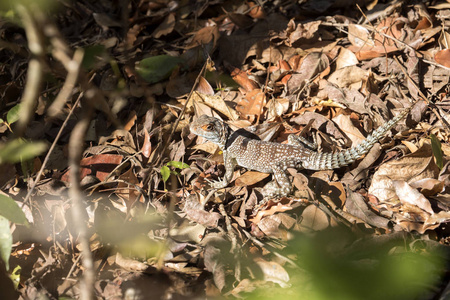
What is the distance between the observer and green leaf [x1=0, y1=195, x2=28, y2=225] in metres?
3.23

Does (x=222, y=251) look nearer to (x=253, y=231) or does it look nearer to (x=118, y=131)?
(x=253, y=231)

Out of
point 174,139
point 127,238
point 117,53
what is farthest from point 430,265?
point 117,53

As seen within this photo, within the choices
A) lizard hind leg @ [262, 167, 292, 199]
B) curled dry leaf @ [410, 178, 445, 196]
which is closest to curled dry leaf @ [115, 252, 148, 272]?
lizard hind leg @ [262, 167, 292, 199]

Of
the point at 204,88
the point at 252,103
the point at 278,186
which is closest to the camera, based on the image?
the point at 278,186

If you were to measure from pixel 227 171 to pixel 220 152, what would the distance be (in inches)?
14.2

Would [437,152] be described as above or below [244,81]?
below

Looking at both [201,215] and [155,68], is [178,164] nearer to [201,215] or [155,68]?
[201,215]

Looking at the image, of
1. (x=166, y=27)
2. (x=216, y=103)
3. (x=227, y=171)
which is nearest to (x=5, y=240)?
(x=227, y=171)

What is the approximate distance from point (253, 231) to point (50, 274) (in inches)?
87.2

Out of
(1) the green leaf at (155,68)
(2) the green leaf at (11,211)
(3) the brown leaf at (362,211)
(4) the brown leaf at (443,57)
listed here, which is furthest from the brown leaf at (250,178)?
(4) the brown leaf at (443,57)

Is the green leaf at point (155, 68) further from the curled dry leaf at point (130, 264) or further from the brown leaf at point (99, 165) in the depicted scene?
the curled dry leaf at point (130, 264)

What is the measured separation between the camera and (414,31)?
18.9 ft

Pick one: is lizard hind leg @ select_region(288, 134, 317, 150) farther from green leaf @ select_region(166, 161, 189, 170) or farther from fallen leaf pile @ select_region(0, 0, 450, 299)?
green leaf @ select_region(166, 161, 189, 170)

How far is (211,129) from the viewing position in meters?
5.06
